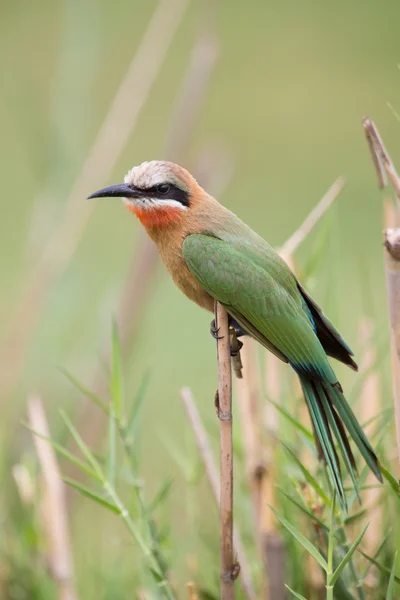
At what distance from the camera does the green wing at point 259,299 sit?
134cm

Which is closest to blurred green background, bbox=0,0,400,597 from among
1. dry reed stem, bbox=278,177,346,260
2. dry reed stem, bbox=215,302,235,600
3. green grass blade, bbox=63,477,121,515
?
dry reed stem, bbox=278,177,346,260

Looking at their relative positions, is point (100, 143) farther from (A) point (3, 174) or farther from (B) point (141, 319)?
(A) point (3, 174)

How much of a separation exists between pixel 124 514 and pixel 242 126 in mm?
4833

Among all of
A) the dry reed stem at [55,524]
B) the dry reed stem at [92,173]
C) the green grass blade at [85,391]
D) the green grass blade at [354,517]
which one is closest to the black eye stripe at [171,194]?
the green grass blade at [85,391]

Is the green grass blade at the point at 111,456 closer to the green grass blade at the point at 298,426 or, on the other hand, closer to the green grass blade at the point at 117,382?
the green grass blade at the point at 117,382

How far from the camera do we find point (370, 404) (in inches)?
62.6

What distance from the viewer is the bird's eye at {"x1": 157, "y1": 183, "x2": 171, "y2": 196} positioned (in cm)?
146

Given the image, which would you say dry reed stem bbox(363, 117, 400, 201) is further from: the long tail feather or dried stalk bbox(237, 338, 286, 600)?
dried stalk bbox(237, 338, 286, 600)

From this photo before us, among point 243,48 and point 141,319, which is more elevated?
point 243,48

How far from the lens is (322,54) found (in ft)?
21.9

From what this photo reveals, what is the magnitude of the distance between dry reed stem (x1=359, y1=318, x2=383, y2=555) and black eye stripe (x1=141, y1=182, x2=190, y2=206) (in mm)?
382

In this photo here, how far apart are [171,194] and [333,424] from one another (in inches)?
16.9

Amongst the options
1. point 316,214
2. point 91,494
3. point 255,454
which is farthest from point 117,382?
point 316,214

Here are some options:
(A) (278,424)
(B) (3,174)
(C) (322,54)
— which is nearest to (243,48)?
(C) (322,54)
